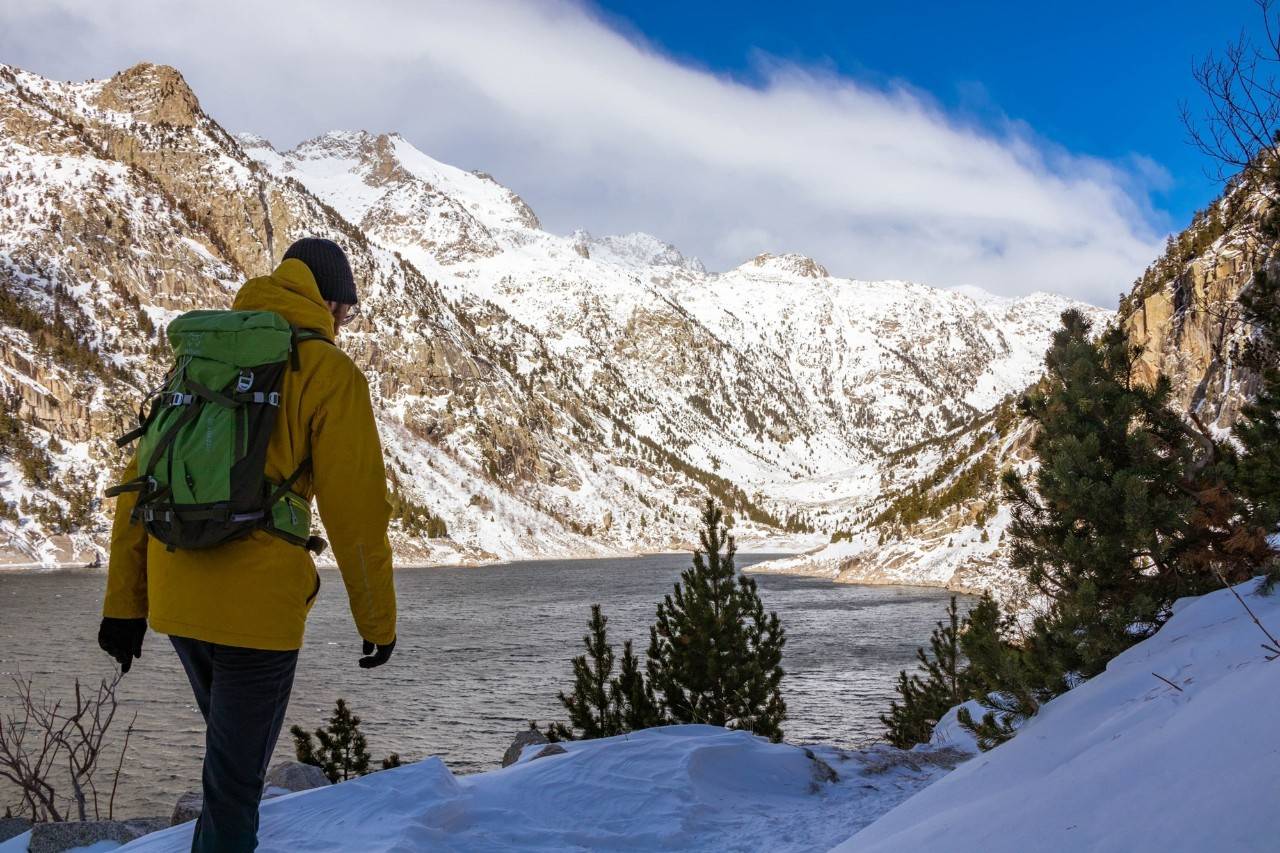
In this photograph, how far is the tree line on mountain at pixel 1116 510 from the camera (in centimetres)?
662

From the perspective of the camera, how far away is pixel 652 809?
616cm

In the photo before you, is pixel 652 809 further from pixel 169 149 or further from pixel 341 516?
pixel 169 149

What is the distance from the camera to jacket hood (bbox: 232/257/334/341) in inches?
139

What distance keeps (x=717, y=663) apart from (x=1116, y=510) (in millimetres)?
11583

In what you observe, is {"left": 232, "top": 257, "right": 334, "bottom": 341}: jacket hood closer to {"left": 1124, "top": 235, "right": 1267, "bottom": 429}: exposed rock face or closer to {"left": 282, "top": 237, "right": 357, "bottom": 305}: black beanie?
{"left": 282, "top": 237, "right": 357, "bottom": 305}: black beanie

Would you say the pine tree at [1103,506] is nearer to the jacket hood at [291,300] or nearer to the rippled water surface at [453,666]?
the jacket hood at [291,300]

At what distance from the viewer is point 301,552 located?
10.7ft

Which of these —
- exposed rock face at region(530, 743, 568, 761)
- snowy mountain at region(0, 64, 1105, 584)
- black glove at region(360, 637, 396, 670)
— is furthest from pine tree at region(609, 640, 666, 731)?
snowy mountain at region(0, 64, 1105, 584)

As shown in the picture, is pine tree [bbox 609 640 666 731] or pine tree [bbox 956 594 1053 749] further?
pine tree [bbox 609 640 666 731]

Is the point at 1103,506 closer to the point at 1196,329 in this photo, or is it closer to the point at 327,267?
the point at 327,267

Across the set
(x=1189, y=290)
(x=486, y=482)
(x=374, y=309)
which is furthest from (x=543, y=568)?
(x=1189, y=290)

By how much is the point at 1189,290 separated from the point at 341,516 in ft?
199

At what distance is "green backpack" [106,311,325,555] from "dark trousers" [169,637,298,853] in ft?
1.60

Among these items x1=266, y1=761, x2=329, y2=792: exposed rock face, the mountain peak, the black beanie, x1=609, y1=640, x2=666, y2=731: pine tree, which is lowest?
x1=609, y1=640, x2=666, y2=731: pine tree
